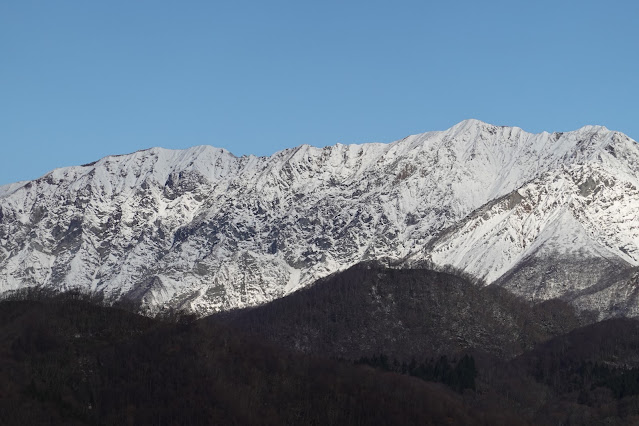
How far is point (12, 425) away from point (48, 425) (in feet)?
20.4

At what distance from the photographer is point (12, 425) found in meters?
196

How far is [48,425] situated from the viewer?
200m
